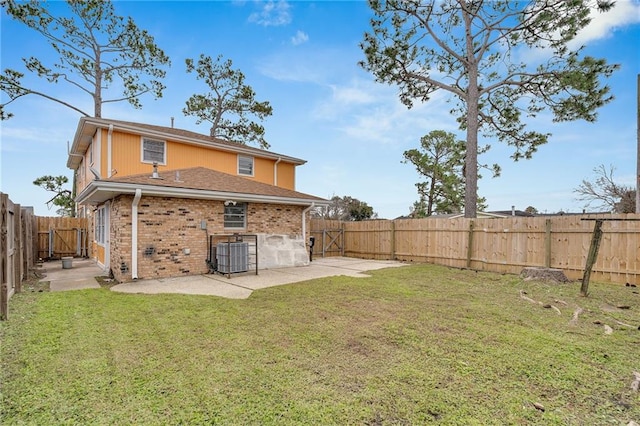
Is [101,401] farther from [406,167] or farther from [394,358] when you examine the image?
[406,167]

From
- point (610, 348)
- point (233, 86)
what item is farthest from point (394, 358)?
point (233, 86)

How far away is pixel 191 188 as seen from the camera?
29.1ft

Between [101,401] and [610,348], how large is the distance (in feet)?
18.3

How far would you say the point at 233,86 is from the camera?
22078 millimetres

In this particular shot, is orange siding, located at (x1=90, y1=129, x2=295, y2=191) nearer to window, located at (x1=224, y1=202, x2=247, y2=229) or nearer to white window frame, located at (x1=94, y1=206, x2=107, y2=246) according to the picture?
white window frame, located at (x1=94, y1=206, x2=107, y2=246)

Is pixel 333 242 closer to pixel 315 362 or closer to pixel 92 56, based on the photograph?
pixel 315 362

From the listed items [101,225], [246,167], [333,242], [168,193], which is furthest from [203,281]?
[333,242]

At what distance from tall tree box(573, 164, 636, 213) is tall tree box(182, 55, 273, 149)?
1895 cm

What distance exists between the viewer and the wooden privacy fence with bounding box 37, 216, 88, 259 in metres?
13.8

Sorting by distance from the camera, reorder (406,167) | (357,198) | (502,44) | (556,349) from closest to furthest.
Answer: (556,349)
(502,44)
(406,167)
(357,198)

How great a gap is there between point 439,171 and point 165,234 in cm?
2082

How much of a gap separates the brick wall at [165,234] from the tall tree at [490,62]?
400 inches

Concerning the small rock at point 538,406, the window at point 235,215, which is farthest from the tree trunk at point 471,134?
the small rock at point 538,406

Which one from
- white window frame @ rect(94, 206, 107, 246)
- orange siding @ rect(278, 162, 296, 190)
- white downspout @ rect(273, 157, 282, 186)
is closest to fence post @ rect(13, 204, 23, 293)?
white window frame @ rect(94, 206, 107, 246)
